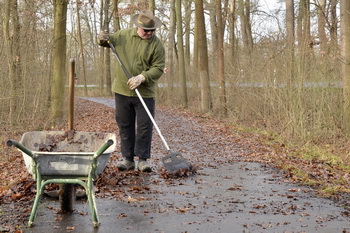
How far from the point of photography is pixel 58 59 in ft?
49.7

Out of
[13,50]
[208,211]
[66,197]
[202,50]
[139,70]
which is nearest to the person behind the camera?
[66,197]

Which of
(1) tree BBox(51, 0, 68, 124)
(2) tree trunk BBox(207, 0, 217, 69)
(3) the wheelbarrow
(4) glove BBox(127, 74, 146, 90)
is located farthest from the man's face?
(2) tree trunk BBox(207, 0, 217, 69)

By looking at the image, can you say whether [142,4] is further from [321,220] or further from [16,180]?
[321,220]

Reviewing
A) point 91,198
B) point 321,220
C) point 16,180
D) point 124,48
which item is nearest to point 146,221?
point 91,198

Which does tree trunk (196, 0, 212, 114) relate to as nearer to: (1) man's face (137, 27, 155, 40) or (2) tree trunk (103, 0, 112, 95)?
(1) man's face (137, 27, 155, 40)

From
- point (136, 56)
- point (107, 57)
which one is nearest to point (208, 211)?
point (136, 56)

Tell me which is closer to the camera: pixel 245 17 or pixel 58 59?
pixel 58 59

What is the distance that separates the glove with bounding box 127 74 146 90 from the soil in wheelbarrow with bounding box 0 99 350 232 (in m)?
1.22

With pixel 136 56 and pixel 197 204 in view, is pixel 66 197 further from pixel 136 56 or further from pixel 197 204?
pixel 136 56

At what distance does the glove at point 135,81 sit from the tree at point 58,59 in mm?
8424

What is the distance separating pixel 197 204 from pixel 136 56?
8.19ft

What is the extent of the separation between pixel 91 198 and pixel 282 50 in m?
8.86

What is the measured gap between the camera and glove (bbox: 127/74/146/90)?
708 cm

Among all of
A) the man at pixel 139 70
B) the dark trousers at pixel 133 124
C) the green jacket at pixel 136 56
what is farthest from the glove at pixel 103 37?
the dark trousers at pixel 133 124
